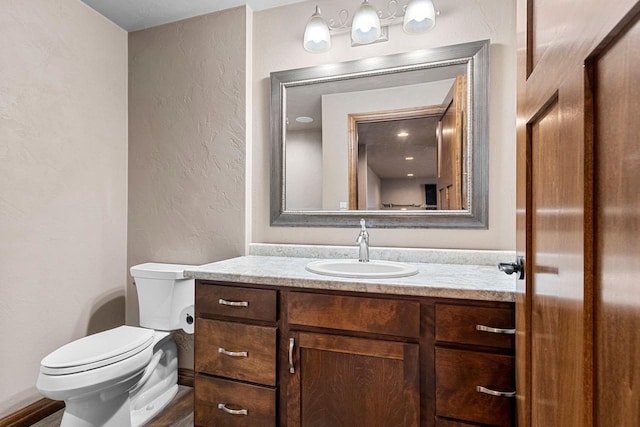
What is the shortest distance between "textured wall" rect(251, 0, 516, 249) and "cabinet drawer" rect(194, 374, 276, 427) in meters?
0.85

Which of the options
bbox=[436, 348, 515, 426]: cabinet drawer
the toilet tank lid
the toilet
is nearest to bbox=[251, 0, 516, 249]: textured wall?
the toilet tank lid

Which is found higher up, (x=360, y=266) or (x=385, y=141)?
(x=385, y=141)

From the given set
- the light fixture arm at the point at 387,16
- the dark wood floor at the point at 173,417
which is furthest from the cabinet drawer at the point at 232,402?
the light fixture arm at the point at 387,16

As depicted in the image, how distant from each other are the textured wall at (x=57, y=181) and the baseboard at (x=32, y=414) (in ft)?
0.13

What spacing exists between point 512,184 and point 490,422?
1.05m

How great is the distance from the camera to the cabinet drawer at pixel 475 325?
3.65 ft

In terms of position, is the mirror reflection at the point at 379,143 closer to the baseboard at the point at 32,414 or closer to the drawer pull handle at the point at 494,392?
the drawer pull handle at the point at 494,392

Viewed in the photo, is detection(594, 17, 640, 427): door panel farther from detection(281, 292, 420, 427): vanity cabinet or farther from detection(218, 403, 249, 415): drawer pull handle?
detection(218, 403, 249, 415): drawer pull handle

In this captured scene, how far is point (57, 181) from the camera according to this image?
1.93 metres

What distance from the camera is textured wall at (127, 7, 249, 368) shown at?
210 cm

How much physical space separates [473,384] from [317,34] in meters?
1.77

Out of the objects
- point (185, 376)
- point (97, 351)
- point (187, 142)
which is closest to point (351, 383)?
point (97, 351)

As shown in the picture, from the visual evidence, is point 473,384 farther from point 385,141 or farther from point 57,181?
point 57,181

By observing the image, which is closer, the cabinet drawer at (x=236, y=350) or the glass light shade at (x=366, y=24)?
the cabinet drawer at (x=236, y=350)
